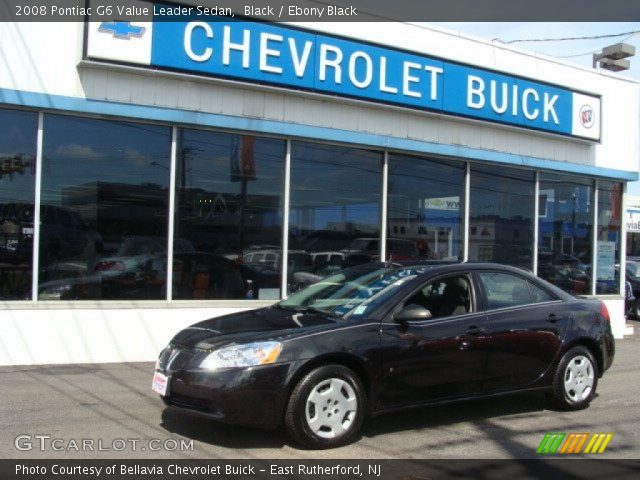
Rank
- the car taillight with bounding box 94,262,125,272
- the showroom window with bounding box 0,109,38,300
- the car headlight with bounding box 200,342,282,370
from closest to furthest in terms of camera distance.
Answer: the car headlight with bounding box 200,342,282,370, the showroom window with bounding box 0,109,38,300, the car taillight with bounding box 94,262,125,272

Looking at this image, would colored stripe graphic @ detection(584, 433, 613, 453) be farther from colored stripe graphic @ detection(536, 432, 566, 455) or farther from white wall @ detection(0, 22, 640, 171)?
white wall @ detection(0, 22, 640, 171)

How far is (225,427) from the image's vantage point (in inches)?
240

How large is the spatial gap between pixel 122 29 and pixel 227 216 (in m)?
2.97

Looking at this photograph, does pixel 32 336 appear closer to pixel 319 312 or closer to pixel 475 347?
pixel 319 312

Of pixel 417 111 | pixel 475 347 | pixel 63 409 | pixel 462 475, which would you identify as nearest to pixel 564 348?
pixel 475 347

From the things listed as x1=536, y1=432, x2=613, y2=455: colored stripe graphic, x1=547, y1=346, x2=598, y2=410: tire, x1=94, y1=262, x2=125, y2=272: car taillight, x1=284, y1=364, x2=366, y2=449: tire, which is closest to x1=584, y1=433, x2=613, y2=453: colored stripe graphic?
x1=536, y1=432, x2=613, y2=455: colored stripe graphic

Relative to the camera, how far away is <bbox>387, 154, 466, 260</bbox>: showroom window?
11.8m

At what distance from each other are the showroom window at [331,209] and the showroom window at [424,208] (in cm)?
36

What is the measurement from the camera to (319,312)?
6246 millimetres

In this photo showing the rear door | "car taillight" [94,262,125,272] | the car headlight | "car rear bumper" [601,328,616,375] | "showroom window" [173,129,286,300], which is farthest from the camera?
Result: "showroom window" [173,129,286,300]

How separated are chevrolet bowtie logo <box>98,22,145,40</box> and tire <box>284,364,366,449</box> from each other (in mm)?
5903

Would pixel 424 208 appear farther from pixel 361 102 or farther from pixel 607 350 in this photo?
pixel 607 350

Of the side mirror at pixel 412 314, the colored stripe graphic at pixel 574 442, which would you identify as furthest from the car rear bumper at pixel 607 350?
the side mirror at pixel 412 314

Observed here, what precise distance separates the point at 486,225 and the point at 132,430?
8.71 meters
